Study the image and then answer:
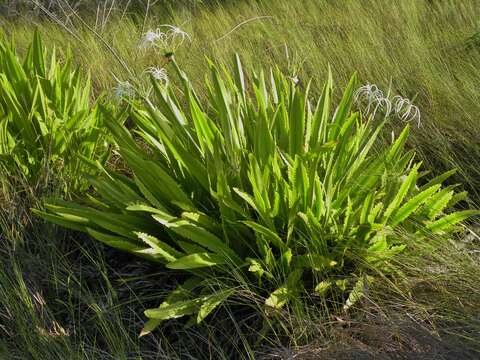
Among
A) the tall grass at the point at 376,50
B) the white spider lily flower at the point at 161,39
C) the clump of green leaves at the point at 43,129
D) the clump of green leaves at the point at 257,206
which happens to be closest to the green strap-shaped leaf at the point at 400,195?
the clump of green leaves at the point at 257,206

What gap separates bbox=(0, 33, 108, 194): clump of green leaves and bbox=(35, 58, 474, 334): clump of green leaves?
17.3 inches

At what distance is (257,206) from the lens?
206 cm

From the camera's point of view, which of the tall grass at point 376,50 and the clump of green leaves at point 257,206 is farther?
the tall grass at point 376,50

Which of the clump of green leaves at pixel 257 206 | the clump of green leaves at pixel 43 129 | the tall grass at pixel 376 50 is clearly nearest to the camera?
the clump of green leaves at pixel 257 206

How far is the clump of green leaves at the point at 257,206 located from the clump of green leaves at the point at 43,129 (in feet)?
1.44

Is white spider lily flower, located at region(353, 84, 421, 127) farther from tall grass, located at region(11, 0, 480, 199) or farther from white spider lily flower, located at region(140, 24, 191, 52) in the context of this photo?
white spider lily flower, located at region(140, 24, 191, 52)

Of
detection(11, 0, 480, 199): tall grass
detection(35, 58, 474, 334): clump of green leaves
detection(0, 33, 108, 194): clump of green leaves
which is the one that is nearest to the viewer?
detection(35, 58, 474, 334): clump of green leaves

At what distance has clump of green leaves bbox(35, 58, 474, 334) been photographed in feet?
6.69

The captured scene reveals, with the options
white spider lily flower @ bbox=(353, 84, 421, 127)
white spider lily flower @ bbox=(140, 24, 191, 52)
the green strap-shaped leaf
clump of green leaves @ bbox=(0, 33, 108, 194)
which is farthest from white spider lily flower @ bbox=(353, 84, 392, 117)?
Answer: clump of green leaves @ bbox=(0, 33, 108, 194)

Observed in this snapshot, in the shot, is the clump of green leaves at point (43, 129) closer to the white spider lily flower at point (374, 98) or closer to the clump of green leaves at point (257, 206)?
the clump of green leaves at point (257, 206)

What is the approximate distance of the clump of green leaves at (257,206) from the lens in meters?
2.04

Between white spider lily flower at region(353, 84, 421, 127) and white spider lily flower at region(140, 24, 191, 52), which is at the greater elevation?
white spider lily flower at region(140, 24, 191, 52)

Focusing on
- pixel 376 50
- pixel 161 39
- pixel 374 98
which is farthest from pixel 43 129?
pixel 376 50

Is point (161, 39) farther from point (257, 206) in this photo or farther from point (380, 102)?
point (380, 102)
